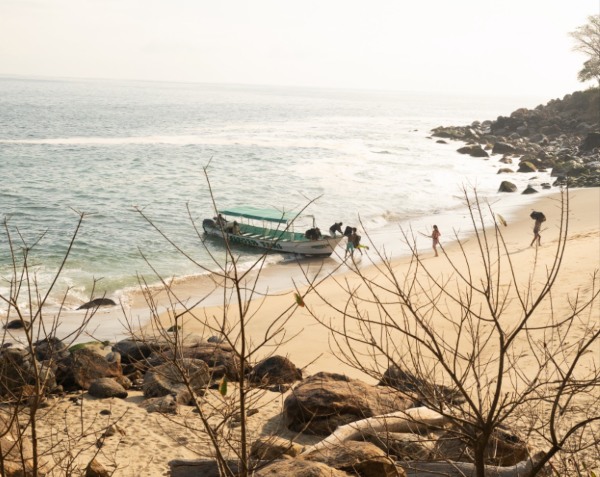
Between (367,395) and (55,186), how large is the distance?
113 ft

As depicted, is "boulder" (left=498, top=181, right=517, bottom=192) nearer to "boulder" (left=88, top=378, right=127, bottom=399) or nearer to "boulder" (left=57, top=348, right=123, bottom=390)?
"boulder" (left=57, top=348, right=123, bottom=390)

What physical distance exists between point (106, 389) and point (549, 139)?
55.8 metres

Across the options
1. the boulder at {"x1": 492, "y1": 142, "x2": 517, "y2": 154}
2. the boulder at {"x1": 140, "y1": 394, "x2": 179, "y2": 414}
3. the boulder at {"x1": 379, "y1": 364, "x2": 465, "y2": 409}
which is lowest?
the boulder at {"x1": 140, "y1": 394, "x2": 179, "y2": 414}

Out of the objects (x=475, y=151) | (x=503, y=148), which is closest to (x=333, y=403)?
(x=475, y=151)

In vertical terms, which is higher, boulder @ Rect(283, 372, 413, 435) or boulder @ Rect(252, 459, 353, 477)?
boulder @ Rect(252, 459, 353, 477)

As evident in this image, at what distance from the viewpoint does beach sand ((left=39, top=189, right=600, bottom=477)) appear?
9453 mm

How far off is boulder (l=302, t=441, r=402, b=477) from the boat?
53.3ft

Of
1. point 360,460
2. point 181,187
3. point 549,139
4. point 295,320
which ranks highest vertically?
point 549,139

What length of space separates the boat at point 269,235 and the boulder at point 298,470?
16.8m

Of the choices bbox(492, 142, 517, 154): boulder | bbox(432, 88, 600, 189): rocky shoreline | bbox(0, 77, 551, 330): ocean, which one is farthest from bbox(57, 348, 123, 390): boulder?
bbox(492, 142, 517, 154): boulder

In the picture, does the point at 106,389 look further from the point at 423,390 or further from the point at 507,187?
the point at 507,187

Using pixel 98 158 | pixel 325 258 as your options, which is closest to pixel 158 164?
pixel 98 158

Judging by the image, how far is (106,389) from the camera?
11.9m

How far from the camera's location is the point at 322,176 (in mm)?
47406
